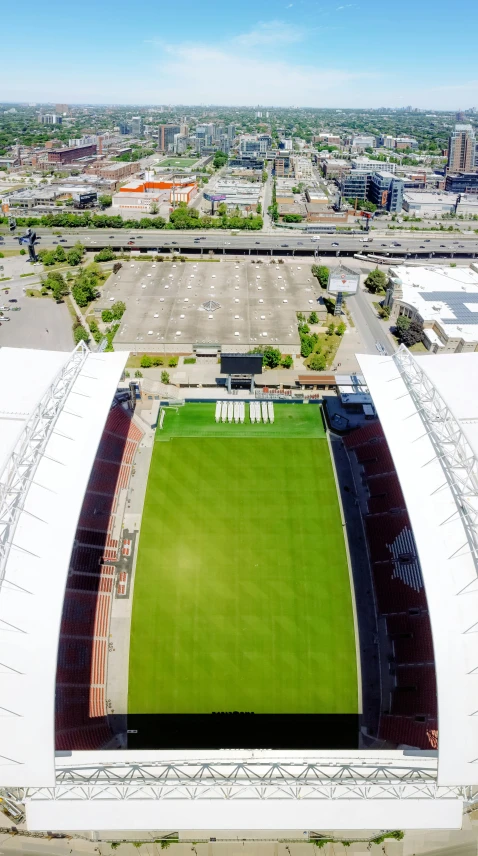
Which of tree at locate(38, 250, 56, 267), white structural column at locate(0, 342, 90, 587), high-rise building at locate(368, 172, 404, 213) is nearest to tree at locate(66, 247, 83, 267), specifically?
tree at locate(38, 250, 56, 267)

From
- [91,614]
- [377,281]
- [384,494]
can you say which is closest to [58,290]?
[377,281]

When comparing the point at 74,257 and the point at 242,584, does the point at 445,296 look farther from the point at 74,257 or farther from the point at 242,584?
the point at 74,257

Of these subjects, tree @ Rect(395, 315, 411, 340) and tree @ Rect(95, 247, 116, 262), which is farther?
tree @ Rect(95, 247, 116, 262)

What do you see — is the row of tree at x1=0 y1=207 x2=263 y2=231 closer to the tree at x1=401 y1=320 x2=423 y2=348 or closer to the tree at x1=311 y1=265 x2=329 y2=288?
the tree at x1=311 y1=265 x2=329 y2=288

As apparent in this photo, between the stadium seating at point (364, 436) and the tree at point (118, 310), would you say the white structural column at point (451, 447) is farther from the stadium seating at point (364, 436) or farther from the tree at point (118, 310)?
the tree at point (118, 310)

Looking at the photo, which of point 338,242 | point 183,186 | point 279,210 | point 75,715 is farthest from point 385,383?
point 183,186

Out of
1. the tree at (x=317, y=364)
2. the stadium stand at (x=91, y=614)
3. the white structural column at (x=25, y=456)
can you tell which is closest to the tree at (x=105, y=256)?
the tree at (x=317, y=364)

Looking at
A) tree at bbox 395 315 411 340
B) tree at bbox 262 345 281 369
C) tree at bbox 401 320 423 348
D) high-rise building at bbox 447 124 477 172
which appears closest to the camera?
tree at bbox 262 345 281 369
